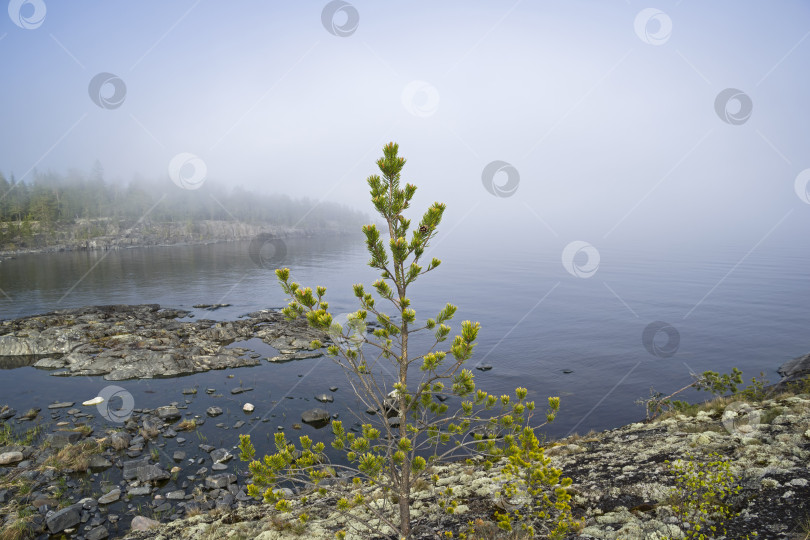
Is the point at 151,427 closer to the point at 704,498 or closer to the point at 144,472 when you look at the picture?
the point at 144,472

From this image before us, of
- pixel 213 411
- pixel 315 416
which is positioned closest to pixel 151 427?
pixel 213 411

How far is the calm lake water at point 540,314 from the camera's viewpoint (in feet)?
82.8

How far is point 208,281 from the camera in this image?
7244 cm

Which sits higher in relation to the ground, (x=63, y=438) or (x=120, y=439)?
(x=63, y=438)

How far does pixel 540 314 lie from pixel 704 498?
42834mm

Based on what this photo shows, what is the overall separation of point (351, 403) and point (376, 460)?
61.2 ft

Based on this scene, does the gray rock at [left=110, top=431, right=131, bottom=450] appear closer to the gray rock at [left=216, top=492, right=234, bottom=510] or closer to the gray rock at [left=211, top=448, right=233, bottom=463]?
the gray rock at [left=211, top=448, right=233, bottom=463]

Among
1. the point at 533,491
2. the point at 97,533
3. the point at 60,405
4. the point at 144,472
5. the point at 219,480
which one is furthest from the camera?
the point at 60,405

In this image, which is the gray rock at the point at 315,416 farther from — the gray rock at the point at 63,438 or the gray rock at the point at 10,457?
the gray rock at the point at 10,457

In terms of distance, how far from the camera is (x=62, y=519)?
478 inches

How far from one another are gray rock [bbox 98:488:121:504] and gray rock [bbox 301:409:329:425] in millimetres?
8605

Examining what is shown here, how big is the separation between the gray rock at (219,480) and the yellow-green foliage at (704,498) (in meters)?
14.5

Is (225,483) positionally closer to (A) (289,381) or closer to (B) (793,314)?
(A) (289,381)

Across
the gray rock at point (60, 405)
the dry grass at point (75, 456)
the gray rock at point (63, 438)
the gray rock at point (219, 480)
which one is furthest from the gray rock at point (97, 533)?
the gray rock at point (60, 405)
